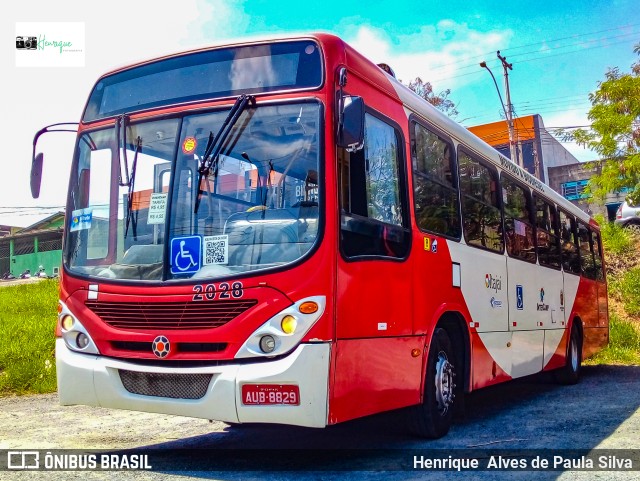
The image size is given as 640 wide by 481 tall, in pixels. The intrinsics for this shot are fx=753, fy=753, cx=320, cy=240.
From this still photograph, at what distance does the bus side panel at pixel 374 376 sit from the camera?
17.0ft

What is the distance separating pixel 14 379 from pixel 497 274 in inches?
307

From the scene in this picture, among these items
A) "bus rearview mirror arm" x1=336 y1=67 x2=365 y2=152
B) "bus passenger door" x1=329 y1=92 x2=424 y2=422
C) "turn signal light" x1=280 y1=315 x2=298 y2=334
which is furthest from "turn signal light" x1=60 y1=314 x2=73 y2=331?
"bus rearview mirror arm" x1=336 y1=67 x2=365 y2=152

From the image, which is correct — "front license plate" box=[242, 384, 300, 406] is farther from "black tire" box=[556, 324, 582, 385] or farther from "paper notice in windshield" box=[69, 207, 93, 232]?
"black tire" box=[556, 324, 582, 385]

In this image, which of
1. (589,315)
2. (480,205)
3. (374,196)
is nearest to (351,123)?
(374,196)

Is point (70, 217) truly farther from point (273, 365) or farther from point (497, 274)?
point (497, 274)

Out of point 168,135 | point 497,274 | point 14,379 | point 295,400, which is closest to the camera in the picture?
point 295,400

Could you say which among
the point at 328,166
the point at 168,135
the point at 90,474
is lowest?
the point at 90,474

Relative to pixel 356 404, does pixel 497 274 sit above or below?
above

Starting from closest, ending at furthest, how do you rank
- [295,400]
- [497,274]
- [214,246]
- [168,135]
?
[295,400] < [214,246] < [168,135] < [497,274]

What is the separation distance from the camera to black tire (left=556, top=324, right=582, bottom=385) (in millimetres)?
12156

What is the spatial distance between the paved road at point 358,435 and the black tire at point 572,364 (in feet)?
6.62

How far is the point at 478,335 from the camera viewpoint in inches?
309

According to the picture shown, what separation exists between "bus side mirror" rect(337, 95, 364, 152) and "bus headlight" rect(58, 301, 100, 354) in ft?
7.86

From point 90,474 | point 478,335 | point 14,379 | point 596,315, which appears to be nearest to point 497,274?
point 478,335
